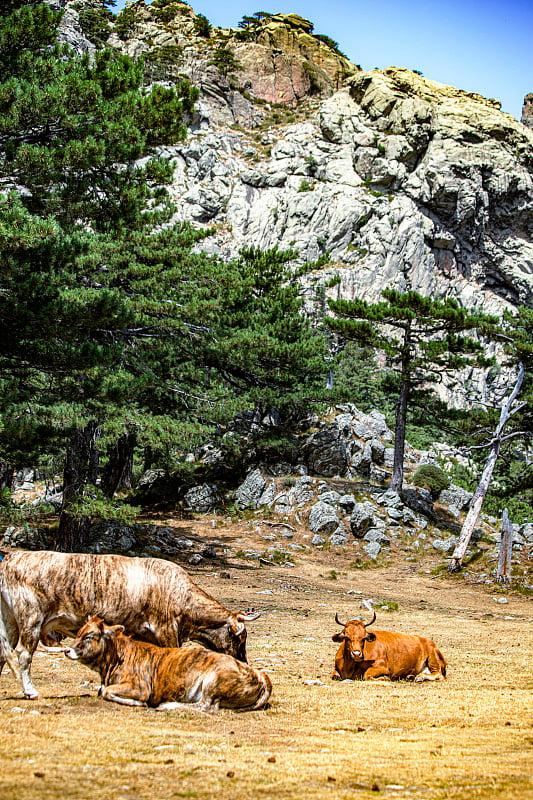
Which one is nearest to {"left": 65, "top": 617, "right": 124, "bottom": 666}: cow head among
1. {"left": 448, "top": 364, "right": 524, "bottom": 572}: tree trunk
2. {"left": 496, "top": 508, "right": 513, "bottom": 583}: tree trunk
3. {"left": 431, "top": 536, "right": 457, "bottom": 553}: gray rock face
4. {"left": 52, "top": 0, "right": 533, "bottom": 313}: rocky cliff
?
{"left": 496, "top": 508, "right": 513, "bottom": 583}: tree trunk

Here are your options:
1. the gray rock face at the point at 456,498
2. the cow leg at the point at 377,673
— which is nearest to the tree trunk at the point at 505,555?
the gray rock face at the point at 456,498

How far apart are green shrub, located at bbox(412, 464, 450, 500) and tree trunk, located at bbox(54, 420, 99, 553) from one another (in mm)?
18423

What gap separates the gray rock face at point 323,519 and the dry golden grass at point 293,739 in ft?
50.6

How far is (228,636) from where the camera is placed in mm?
6000

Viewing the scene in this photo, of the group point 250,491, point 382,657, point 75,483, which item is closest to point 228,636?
point 382,657

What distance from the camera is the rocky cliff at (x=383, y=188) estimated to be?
243 feet

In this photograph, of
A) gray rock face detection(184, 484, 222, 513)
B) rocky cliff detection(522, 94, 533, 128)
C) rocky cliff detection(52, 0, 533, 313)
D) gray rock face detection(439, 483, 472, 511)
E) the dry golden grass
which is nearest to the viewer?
the dry golden grass

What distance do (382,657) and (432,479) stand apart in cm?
2517

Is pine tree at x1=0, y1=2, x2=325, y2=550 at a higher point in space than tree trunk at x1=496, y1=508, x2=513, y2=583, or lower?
higher

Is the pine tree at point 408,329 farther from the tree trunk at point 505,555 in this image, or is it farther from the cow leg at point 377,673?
the cow leg at point 377,673

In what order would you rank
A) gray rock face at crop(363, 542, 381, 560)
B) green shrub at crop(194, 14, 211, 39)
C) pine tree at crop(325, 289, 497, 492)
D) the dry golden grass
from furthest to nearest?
green shrub at crop(194, 14, 211, 39) < pine tree at crop(325, 289, 497, 492) < gray rock face at crop(363, 542, 381, 560) < the dry golden grass

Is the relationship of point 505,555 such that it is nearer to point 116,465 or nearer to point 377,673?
point 116,465

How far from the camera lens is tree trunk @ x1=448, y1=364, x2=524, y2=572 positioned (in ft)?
69.5

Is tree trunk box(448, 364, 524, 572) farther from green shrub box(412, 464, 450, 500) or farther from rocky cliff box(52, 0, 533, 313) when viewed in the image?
rocky cliff box(52, 0, 533, 313)
